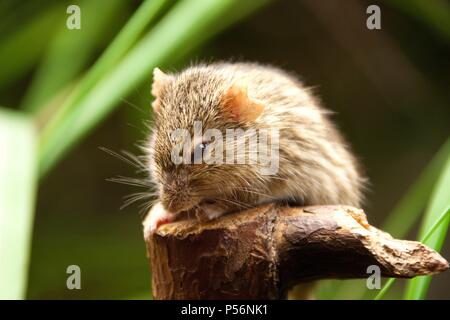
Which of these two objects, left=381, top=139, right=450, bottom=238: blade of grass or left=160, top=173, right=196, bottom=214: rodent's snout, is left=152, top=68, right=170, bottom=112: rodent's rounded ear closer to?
left=160, top=173, right=196, bottom=214: rodent's snout

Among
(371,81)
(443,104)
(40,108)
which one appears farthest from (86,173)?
(443,104)

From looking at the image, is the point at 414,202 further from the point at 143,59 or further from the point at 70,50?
the point at 70,50

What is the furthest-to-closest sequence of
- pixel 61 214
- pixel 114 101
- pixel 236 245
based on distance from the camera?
1. pixel 61 214
2. pixel 114 101
3. pixel 236 245

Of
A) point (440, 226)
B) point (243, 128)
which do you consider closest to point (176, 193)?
point (243, 128)

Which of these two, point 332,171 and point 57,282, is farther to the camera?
point 57,282
